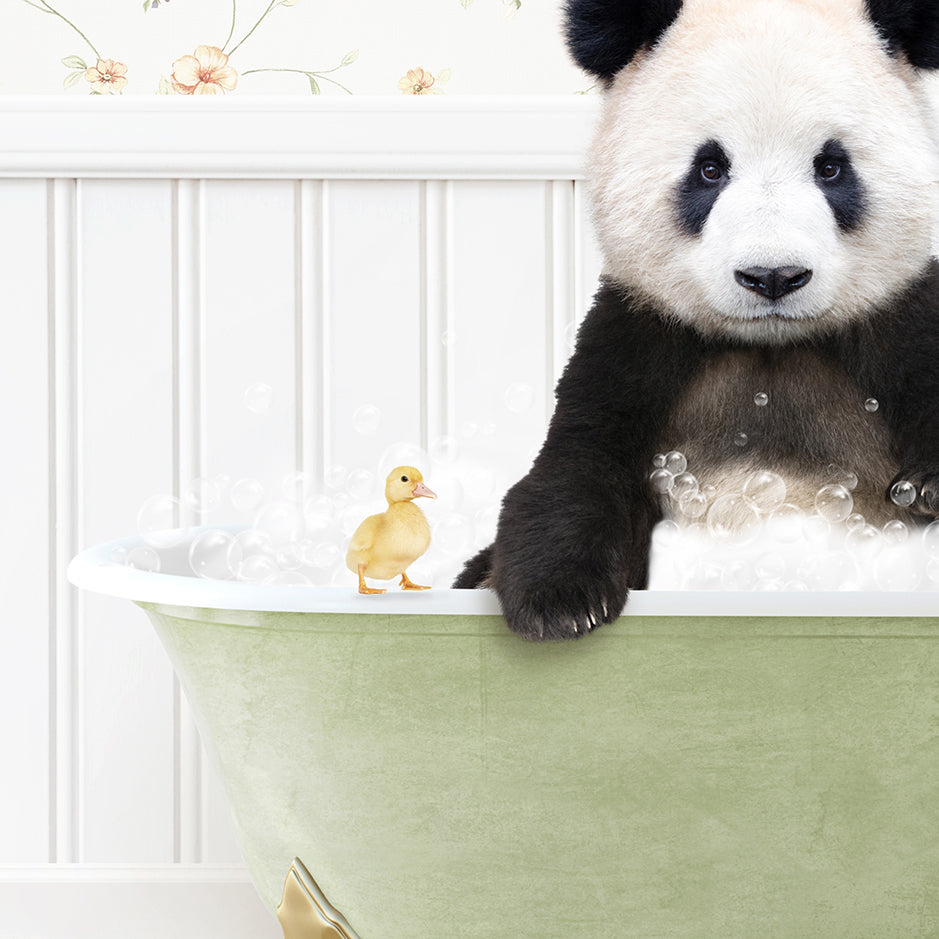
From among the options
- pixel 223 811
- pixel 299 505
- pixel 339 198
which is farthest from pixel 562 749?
pixel 339 198

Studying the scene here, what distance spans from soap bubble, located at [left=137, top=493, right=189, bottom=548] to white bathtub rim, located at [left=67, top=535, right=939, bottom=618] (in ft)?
0.75

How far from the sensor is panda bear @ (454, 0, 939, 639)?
79 cm

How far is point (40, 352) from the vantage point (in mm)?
1338

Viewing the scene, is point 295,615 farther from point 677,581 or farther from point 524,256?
point 524,256

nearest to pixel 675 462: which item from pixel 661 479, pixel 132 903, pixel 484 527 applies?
pixel 661 479

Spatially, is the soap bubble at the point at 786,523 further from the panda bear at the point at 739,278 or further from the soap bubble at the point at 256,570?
the soap bubble at the point at 256,570

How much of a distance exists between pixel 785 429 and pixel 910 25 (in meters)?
0.36

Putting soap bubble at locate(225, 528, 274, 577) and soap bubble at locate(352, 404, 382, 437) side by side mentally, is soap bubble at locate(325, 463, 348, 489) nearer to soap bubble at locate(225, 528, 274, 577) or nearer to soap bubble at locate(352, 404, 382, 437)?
soap bubble at locate(352, 404, 382, 437)

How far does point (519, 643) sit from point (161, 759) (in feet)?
2.55

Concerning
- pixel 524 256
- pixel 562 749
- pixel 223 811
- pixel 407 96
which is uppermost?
pixel 407 96

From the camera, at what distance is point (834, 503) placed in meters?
0.86

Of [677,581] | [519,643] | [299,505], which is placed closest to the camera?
[519,643]

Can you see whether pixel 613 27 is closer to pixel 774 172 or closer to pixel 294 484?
pixel 774 172

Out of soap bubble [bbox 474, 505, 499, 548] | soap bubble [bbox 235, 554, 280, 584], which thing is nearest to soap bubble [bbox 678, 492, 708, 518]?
soap bubble [bbox 474, 505, 499, 548]
